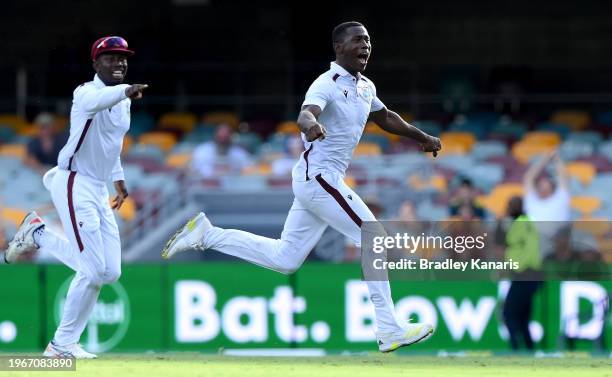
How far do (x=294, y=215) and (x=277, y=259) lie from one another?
Result: 0.29 m

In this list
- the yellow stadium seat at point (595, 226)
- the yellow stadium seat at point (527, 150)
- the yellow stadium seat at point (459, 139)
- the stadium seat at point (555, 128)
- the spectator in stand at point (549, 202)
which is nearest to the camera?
the spectator in stand at point (549, 202)

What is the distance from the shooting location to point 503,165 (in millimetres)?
16406

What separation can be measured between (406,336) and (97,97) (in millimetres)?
2307

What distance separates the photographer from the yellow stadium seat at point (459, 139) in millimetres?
17114

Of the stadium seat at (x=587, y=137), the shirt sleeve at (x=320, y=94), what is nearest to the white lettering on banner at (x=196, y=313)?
the shirt sleeve at (x=320, y=94)

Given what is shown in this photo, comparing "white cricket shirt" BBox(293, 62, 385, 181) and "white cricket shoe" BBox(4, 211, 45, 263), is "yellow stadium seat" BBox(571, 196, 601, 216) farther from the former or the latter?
"white cricket shoe" BBox(4, 211, 45, 263)

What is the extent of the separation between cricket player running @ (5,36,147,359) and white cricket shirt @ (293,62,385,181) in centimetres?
123

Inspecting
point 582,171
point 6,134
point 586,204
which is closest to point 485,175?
point 582,171

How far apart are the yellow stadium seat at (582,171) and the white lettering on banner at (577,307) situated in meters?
3.77

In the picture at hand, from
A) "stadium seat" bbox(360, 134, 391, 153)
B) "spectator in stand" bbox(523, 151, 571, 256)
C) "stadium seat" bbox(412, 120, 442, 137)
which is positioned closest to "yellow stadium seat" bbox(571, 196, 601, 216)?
"spectator in stand" bbox(523, 151, 571, 256)

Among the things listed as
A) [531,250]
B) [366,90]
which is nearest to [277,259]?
[366,90]

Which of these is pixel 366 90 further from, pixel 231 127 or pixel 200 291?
pixel 231 127

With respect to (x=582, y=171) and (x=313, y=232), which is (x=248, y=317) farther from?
(x=582, y=171)

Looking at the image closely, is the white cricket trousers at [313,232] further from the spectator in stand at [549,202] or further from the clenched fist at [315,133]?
the spectator in stand at [549,202]
